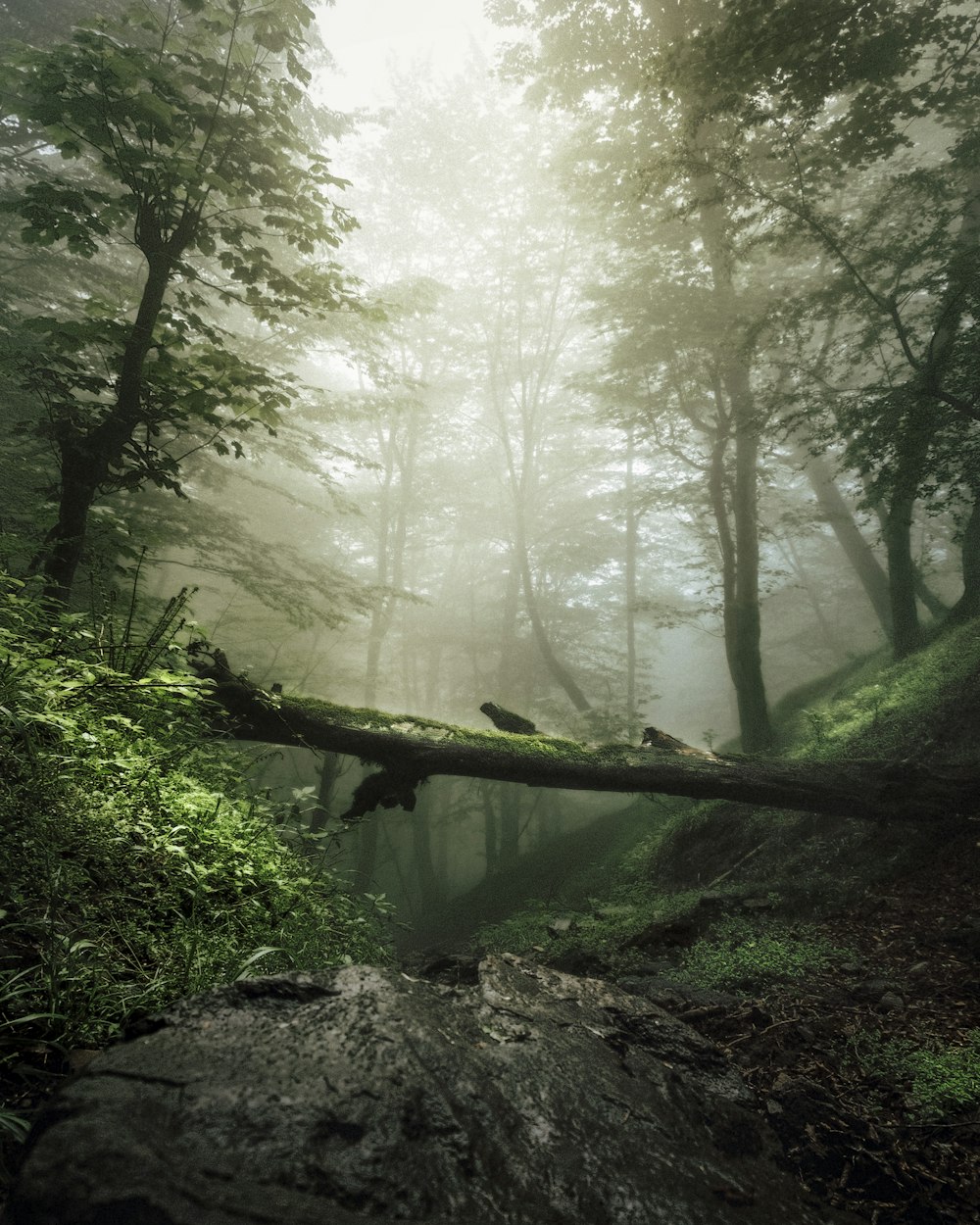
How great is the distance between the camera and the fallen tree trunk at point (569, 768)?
4898 mm

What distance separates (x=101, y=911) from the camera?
1.87 meters

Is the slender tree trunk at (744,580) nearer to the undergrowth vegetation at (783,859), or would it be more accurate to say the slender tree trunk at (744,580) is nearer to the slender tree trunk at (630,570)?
the undergrowth vegetation at (783,859)

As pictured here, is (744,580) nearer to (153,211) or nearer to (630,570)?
(630,570)

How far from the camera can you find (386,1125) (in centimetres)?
126

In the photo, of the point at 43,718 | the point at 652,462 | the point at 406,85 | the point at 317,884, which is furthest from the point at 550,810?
the point at 406,85

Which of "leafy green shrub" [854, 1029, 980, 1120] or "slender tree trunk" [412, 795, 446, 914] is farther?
"slender tree trunk" [412, 795, 446, 914]

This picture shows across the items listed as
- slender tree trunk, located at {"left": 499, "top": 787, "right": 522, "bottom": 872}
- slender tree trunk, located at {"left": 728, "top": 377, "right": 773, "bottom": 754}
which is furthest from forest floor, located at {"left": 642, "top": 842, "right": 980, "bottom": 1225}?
slender tree trunk, located at {"left": 499, "top": 787, "right": 522, "bottom": 872}

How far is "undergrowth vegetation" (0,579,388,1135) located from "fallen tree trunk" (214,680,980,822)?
167 centimetres

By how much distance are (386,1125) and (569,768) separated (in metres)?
4.36

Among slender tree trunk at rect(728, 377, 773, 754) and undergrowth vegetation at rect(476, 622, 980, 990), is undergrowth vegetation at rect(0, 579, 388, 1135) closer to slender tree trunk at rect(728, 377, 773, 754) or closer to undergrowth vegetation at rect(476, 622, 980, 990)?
undergrowth vegetation at rect(476, 622, 980, 990)

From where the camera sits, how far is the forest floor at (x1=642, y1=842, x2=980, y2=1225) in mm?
1957

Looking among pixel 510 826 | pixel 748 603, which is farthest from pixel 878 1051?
pixel 510 826

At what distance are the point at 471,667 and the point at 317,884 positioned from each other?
18628 millimetres

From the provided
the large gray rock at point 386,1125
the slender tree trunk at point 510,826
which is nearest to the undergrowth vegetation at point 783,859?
the large gray rock at point 386,1125
